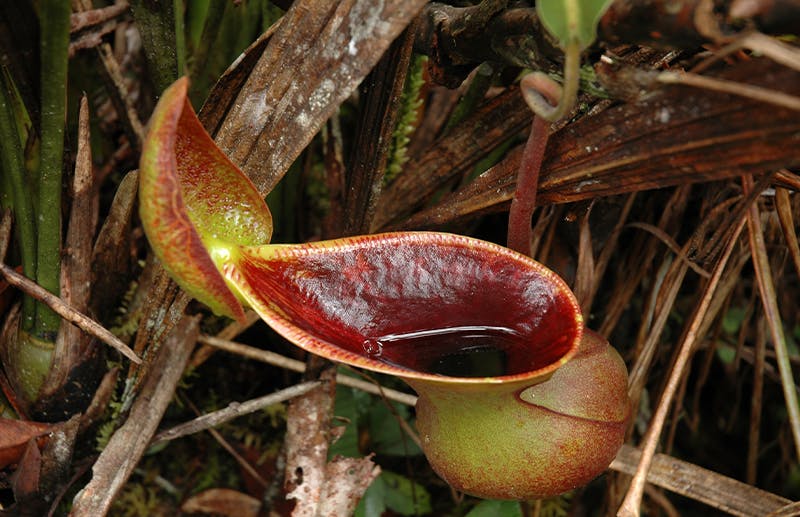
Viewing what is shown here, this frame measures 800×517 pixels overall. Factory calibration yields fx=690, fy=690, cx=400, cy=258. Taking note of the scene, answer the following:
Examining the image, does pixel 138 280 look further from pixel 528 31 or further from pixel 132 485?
pixel 528 31

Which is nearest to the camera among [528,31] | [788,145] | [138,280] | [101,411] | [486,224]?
[788,145]

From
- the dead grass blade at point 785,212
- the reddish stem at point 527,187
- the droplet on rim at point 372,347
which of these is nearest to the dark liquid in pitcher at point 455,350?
the droplet on rim at point 372,347

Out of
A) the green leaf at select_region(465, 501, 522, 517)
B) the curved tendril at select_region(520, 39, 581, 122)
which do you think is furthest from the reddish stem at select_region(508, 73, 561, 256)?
the green leaf at select_region(465, 501, 522, 517)

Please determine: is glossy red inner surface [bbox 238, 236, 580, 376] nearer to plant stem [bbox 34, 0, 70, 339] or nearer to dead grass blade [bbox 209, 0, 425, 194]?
dead grass blade [bbox 209, 0, 425, 194]

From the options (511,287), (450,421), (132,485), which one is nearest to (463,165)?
(511,287)

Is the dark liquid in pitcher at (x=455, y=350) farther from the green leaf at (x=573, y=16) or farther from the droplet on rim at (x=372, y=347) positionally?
the green leaf at (x=573, y=16)
